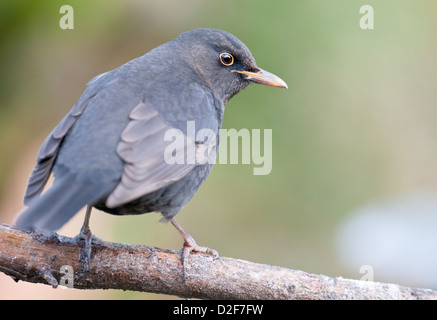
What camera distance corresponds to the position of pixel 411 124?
744 centimetres

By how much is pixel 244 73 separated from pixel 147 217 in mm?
2095

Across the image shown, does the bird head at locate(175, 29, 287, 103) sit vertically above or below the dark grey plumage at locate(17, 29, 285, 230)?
above

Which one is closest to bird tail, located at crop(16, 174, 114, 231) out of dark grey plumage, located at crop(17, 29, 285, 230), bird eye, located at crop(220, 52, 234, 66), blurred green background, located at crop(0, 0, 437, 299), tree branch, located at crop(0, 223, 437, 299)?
dark grey plumage, located at crop(17, 29, 285, 230)

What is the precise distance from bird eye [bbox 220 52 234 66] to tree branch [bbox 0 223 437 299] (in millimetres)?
1641

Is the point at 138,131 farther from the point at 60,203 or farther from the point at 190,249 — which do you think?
the point at 190,249

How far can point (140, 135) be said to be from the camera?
146 inches

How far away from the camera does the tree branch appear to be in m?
3.65

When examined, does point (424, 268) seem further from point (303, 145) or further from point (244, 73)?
point (244, 73)

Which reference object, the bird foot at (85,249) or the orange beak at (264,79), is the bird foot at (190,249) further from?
the orange beak at (264,79)

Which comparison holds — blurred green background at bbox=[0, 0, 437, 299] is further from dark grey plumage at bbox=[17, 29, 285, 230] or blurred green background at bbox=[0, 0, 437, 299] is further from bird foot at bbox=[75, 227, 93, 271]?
bird foot at bbox=[75, 227, 93, 271]

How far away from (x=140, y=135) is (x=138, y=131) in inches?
1.4

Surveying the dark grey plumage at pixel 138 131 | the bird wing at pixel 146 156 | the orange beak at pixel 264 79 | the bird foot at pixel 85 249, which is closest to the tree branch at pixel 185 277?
the bird foot at pixel 85 249

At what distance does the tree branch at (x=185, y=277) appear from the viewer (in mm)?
3648

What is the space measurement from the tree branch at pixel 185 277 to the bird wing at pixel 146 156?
55 cm
